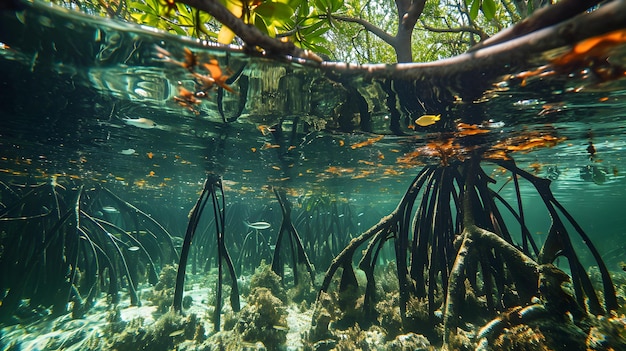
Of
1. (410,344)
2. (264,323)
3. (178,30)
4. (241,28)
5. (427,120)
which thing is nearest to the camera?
(241,28)

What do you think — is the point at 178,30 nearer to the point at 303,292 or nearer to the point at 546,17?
the point at 546,17

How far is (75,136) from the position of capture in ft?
28.0

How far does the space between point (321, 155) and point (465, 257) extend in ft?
20.8

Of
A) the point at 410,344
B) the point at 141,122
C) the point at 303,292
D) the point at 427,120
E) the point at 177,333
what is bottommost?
the point at 303,292

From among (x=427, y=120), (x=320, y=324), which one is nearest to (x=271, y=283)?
(x=320, y=324)

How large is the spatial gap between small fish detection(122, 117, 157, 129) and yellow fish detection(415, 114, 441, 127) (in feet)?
22.3

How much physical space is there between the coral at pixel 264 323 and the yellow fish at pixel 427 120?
Result: 5.84 m

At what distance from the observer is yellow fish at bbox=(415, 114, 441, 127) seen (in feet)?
19.5

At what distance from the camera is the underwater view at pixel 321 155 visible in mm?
3627

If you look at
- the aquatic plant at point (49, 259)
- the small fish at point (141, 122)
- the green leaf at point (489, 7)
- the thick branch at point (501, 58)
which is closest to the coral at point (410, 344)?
the thick branch at point (501, 58)

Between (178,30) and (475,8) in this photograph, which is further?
(178,30)

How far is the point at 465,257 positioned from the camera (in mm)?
5035

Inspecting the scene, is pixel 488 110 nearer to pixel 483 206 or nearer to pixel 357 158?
pixel 483 206

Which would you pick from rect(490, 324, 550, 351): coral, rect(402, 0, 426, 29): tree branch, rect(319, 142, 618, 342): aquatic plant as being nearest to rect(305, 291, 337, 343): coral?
rect(319, 142, 618, 342): aquatic plant
